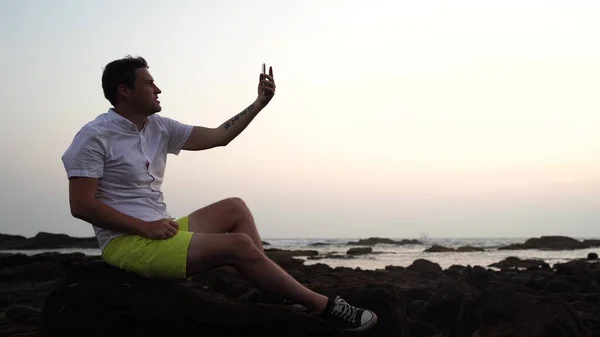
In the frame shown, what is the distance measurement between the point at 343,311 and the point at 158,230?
153cm

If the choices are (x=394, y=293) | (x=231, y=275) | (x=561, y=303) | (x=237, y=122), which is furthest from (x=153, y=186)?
(x=231, y=275)

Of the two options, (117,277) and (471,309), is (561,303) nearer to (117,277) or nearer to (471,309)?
(471,309)

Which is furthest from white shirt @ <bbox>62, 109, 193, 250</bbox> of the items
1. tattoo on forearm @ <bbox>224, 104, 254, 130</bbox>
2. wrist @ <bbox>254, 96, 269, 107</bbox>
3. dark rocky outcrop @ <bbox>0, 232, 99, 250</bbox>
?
dark rocky outcrop @ <bbox>0, 232, 99, 250</bbox>

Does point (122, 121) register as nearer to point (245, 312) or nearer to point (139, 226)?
point (139, 226)

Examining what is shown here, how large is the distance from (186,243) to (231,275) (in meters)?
8.20

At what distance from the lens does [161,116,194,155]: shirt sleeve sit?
5.26 meters

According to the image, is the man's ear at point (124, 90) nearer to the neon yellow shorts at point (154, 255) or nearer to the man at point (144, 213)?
the man at point (144, 213)

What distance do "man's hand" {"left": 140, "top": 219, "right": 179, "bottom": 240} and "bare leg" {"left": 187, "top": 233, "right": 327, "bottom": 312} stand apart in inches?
7.4

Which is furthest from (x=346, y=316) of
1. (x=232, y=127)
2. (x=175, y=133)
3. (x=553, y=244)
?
(x=553, y=244)

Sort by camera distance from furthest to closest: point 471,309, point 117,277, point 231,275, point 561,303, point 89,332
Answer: point 231,275 < point 471,309 < point 561,303 < point 117,277 < point 89,332

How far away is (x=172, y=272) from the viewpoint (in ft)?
14.7

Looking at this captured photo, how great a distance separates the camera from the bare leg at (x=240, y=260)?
14.4 ft

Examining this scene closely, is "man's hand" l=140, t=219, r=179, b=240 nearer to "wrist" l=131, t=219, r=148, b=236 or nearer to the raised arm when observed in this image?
"wrist" l=131, t=219, r=148, b=236

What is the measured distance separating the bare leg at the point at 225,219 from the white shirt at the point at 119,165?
283 mm
